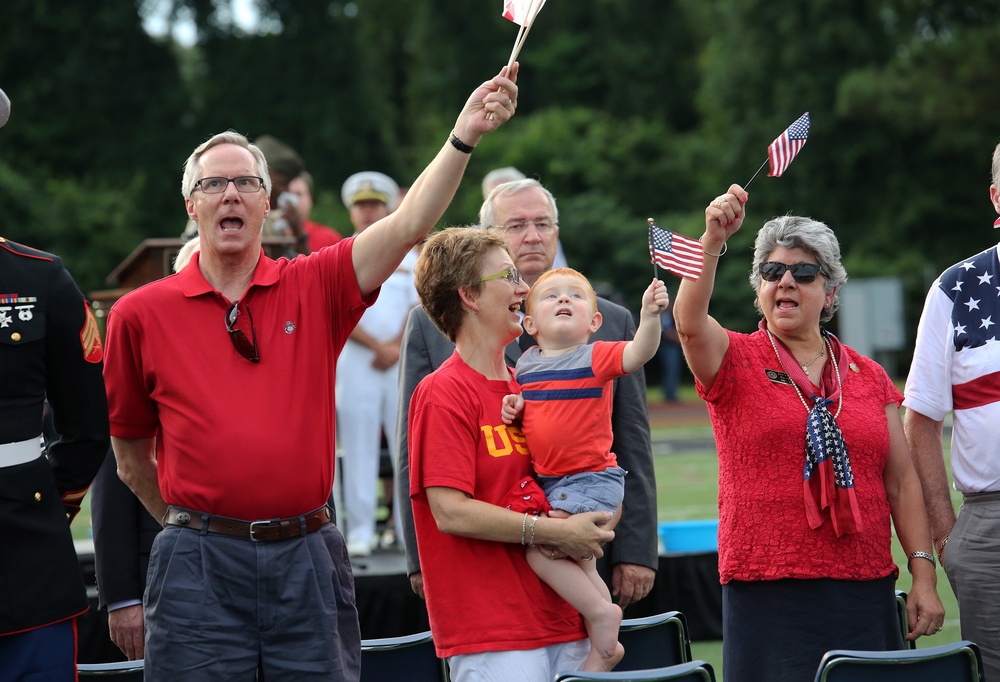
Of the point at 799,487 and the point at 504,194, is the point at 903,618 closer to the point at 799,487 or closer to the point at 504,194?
the point at 799,487

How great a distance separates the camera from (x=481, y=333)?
3758 millimetres

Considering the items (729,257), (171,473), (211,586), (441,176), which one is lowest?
(211,586)

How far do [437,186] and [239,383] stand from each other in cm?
77

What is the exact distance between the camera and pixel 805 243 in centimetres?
418

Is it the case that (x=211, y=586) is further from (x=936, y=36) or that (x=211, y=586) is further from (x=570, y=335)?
(x=936, y=36)

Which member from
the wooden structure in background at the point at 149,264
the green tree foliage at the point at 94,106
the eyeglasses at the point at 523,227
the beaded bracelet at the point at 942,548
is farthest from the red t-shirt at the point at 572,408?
the green tree foliage at the point at 94,106

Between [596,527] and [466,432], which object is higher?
[466,432]

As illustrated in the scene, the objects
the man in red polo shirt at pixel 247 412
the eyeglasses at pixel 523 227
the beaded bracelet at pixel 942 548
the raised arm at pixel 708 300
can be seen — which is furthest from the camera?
the eyeglasses at pixel 523 227

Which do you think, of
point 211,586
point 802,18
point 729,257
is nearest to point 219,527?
point 211,586

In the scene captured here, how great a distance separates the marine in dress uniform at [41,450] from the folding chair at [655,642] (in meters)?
1.70

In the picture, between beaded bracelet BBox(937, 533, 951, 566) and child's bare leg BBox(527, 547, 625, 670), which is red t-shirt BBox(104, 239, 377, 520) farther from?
beaded bracelet BBox(937, 533, 951, 566)

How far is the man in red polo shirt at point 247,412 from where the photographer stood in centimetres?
345

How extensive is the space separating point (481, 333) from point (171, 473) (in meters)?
0.96

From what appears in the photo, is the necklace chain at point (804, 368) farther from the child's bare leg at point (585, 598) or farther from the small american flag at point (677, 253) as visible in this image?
the child's bare leg at point (585, 598)
